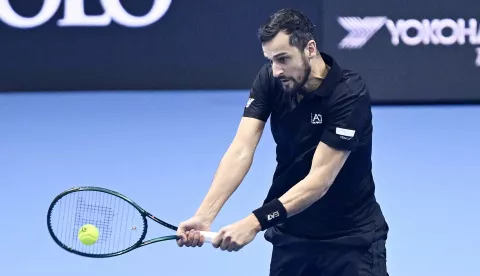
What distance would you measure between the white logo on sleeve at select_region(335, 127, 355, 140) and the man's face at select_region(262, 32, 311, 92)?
0.96 ft

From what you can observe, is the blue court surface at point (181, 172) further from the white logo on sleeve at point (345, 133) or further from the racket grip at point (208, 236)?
the white logo on sleeve at point (345, 133)

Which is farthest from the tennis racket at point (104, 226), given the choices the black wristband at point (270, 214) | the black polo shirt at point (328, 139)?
the black polo shirt at point (328, 139)

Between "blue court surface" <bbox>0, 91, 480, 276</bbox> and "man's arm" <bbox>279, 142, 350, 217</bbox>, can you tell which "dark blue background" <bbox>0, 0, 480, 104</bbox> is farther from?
"man's arm" <bbox>279, 142, 350, 217</bbox>

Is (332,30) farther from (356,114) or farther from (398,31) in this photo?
(356,114)

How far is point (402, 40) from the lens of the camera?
505 inches

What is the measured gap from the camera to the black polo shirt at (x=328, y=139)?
16.4ft

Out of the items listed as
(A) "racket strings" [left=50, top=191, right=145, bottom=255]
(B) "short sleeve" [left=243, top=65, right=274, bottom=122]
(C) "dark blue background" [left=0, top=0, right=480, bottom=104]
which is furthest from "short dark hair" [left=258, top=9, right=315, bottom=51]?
(C) "dark blue background" [left=0, top=0, right=480, bottom=104]

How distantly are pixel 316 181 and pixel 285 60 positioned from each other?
0.59 metres

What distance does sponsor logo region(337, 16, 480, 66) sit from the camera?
504 inches

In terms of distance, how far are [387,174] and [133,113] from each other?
3879 mm

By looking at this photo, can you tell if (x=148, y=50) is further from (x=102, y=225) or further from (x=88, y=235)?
(x=88, y=235)

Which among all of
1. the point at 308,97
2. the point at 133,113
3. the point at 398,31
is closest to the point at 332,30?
the point at 398,31

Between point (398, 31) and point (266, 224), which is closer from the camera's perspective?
point (266, 224)

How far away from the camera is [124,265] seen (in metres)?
7.47
